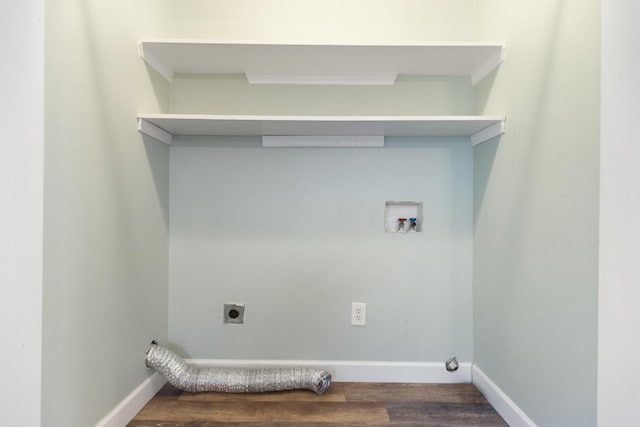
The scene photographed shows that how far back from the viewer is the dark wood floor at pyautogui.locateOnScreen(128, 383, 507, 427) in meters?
1.29

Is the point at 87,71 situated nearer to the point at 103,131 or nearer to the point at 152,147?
the point at 103,131

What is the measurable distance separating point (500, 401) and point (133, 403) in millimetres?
1460

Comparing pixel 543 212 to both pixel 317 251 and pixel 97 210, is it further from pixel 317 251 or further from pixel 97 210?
pixel 97 210

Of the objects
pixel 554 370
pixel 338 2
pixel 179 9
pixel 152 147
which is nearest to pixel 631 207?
pixel 554 370

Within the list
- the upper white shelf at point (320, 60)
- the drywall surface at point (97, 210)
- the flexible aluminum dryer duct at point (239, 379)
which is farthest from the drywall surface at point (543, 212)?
the drywall surface at point (97, 210)

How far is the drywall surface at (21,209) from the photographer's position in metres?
0.82

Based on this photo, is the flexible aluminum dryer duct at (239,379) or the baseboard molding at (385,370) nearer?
Answer: the flexible aluminum dryer duct at (239,379)

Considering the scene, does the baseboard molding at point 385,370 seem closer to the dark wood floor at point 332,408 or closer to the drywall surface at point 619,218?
the dark wood floor at point 332,408

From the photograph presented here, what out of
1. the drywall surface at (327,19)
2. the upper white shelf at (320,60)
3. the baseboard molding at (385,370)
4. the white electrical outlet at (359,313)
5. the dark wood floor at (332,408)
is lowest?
the dark wood floor at (332,408)

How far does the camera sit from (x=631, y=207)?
0.73 m

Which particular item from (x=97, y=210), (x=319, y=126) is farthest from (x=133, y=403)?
(x=319, y=126)

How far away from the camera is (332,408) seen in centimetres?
138

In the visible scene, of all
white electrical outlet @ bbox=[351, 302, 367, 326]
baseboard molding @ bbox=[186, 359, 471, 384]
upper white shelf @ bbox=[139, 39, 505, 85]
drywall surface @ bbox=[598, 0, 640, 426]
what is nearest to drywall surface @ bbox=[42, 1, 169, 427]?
upper white shelf @ bbox=[139, 39, 505, 85]

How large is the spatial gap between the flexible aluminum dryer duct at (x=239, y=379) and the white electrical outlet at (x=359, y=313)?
0.27m
